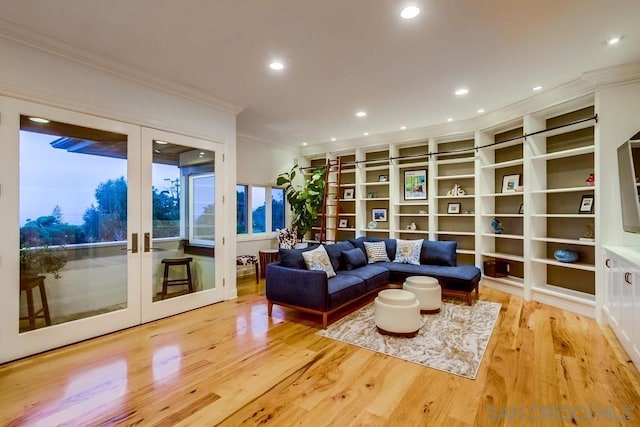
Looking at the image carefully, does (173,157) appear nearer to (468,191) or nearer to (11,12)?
(11,12)

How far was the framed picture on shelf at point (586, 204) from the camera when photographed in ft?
12.9

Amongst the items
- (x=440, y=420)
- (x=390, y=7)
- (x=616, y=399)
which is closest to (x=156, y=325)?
(x=440, y=420)

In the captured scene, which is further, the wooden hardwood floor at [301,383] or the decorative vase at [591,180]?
the decorative vase at [591,180]

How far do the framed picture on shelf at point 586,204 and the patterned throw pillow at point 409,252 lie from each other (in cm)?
218

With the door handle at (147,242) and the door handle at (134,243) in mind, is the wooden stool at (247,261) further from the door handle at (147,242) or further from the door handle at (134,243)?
the door handle at (134,243)

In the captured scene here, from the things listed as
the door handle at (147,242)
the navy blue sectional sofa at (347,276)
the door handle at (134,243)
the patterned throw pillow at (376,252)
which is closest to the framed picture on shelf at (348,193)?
the navy blue sectional sofa at (347,276)

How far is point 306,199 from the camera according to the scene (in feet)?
21.8

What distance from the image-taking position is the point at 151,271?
3.61 metres

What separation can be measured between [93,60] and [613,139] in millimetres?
5692

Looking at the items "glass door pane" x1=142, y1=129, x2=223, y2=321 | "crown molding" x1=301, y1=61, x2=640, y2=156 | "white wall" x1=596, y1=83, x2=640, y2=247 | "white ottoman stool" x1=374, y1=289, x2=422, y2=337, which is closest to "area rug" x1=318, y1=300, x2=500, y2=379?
"white ottoman stool" x1=374, y1=289, x2=422, y2=337

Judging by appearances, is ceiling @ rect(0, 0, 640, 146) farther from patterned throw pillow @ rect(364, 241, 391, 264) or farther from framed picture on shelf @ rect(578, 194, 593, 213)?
patterned throw pillow @ rect(364, 241, 391, 264)

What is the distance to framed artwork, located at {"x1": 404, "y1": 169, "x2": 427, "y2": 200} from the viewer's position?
6.00 m

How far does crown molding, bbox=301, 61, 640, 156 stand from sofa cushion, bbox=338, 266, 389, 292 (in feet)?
9.19

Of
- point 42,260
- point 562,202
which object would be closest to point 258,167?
point 42,260
